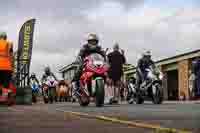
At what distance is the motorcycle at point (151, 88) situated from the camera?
16.0m

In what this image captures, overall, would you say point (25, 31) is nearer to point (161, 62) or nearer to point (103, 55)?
point (103, 55)

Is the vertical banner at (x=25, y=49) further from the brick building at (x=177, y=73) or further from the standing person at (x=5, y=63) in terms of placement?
the brick building at (x=177, y=73)

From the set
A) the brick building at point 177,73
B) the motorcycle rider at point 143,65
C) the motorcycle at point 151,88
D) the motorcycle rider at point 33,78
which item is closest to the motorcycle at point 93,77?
the motorcycle at point 151,88

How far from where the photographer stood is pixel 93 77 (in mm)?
13352

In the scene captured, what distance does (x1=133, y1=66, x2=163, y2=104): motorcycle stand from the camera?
16.0 meters

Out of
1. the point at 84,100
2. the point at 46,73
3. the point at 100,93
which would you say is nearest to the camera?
the point at 100,93

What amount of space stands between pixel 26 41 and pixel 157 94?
483 inches

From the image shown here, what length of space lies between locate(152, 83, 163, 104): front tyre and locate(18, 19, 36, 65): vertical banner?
411 inches

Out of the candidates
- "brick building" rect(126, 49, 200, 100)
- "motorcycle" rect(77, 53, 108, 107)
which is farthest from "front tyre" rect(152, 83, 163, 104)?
"brick building" rect(126, 49, 200, 100)

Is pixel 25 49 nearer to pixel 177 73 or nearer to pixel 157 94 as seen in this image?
pixel 157 94

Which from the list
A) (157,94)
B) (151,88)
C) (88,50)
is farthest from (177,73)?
(88,50)

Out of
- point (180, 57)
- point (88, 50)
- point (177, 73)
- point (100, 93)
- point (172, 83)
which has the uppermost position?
point (180, 57)

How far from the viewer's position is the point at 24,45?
2666cm

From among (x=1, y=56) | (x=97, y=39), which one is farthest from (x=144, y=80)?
(x=1, y=56)
